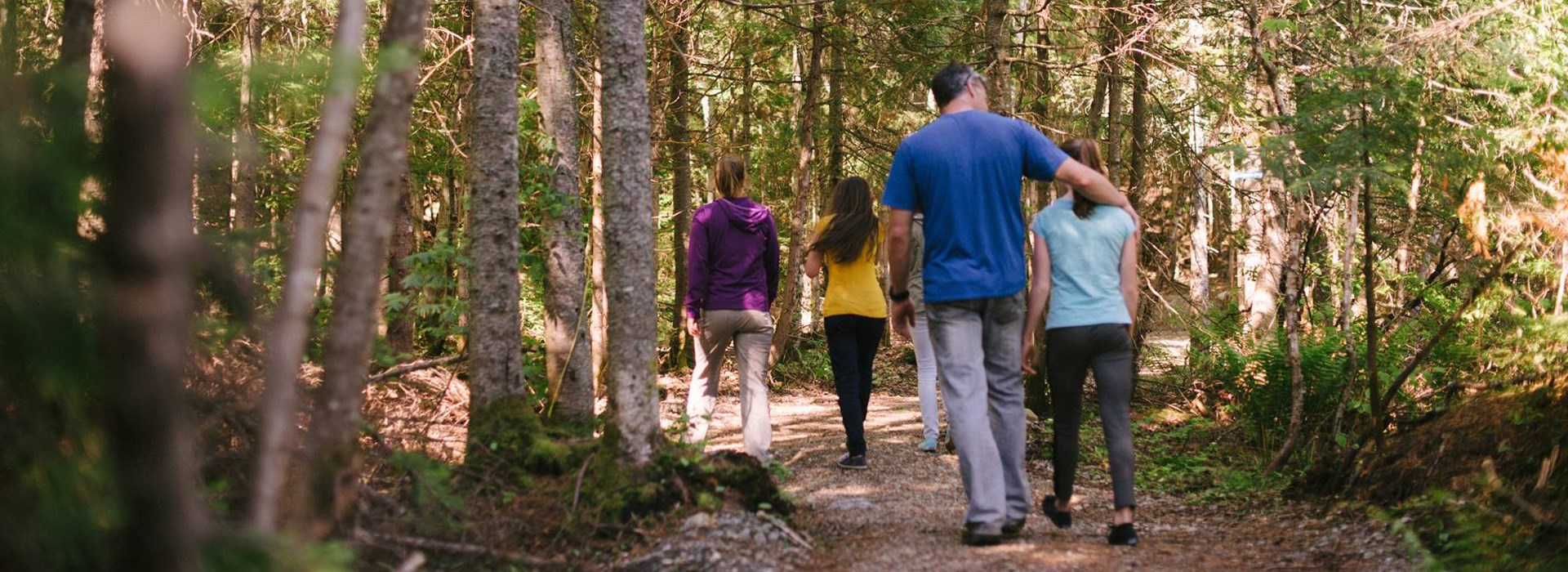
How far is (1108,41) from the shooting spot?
1216cm

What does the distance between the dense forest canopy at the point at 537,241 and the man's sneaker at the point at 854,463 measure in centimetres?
184

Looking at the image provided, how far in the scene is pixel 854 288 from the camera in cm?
789

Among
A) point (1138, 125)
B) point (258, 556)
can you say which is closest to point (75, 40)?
point (258, 556)

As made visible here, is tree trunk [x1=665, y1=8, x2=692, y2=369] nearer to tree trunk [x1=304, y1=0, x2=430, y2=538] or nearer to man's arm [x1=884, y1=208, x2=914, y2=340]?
man's arm [x1=884, y1=208, x2=914, y2=340]

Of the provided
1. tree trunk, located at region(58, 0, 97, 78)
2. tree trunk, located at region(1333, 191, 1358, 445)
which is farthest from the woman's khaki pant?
tree trunk, located at region(58, 0, 97, 78)

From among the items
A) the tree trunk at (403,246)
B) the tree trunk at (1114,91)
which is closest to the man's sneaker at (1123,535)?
the tree trunk at (1114,91)

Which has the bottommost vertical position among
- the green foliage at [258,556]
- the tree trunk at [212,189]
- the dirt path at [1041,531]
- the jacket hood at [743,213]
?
the dirt path at [1041,531]

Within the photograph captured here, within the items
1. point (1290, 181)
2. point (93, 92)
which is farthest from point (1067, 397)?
point (93, 92)

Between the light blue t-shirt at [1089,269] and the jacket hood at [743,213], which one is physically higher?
the jacket hood at [743,213]

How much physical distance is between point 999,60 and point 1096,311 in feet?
15.9

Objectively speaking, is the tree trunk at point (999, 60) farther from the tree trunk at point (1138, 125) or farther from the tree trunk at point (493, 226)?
the tree trunk at point (493, 226)

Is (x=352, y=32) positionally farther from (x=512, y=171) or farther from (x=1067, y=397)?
(x=1067, y=397)

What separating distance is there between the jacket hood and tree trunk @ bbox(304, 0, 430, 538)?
181 inches

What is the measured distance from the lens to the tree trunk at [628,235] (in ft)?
18.2
